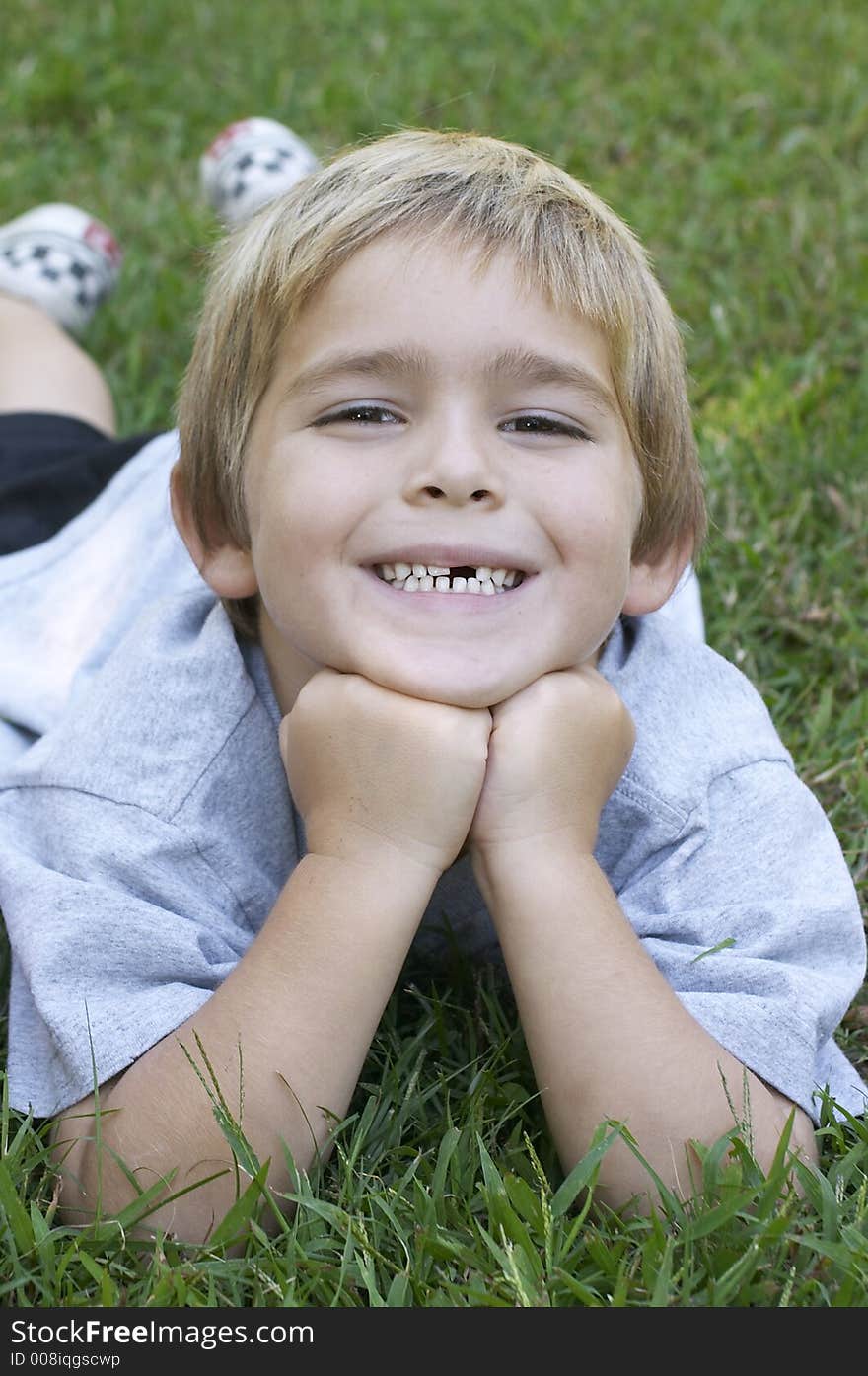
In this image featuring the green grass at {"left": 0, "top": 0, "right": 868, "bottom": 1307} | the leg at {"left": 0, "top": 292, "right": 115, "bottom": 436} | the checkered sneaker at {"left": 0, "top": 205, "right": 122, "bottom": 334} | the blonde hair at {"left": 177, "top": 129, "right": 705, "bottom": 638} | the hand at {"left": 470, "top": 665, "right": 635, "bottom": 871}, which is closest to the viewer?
the green grass at {"left": 0, "top": 0, "right": 868, "bottom": 1307}

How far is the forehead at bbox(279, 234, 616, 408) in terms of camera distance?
6.17 ft

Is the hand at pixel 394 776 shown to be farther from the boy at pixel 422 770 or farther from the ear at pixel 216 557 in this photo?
the ear at pixel 216 557

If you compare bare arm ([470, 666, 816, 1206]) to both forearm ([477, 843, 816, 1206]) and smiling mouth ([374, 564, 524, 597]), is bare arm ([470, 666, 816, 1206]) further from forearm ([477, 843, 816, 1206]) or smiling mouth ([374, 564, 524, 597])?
smiling mouth ([374, 564, 524, 597])

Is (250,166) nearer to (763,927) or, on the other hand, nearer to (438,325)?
(438,325)

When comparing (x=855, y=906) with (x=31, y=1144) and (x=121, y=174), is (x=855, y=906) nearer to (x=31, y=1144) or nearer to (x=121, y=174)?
(x=31, y=1144)

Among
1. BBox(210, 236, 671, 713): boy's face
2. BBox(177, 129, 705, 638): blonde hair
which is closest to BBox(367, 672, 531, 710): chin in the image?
BBox(210, 236, 671, 713): boy's face

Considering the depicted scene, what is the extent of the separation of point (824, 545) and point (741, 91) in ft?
7.11

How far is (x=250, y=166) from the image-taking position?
3914mm

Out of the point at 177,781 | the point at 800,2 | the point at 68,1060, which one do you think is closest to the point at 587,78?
the point at 800,2

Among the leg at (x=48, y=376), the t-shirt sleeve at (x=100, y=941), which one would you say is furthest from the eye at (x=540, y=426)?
the leg at (x=48, y=376)

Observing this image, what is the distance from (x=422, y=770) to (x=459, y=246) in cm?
70

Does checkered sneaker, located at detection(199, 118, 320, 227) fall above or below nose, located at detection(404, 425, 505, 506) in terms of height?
above

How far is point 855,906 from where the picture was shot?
201 centimetres

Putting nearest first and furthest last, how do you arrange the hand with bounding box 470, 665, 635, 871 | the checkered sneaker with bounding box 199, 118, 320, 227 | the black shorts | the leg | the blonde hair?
the hand with bounding box 470, 665, 635, 871 → the blonde hair → the black shorts → the leg → the checkered sneaker with bounding box 199, 118, 320, 227
